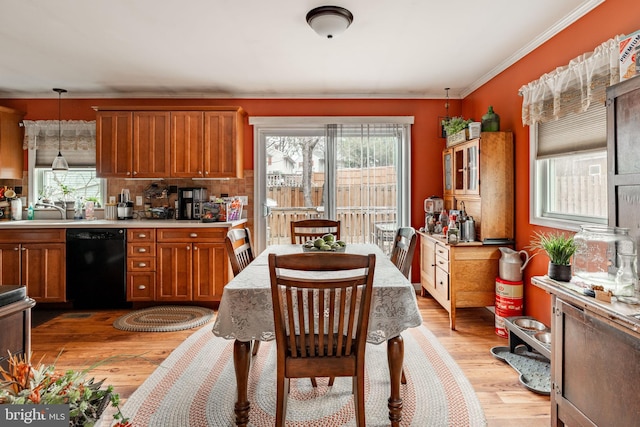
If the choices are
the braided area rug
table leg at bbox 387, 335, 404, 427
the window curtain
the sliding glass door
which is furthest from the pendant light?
table leg at bbox 387, 335, 404, 427

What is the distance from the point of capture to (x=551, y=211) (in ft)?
10.1

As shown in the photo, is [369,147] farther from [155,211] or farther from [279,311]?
[279,311]

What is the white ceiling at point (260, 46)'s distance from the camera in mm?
2562

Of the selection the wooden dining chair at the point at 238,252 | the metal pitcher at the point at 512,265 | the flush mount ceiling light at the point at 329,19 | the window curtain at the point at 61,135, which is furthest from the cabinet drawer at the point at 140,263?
the metal pitcher at the point at 512,265

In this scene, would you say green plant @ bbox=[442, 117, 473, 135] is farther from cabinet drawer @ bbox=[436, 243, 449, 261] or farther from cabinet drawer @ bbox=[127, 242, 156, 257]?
cabinet drawer @ bbox=[127, 242, 156, 257]

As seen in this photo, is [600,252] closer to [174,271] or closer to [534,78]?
[534,78]

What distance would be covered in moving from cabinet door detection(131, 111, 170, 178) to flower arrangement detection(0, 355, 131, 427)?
3.71m

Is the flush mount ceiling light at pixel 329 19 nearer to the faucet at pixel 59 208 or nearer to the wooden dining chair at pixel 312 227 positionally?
the wooden dining chair at pixel 312 227

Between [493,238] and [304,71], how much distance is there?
2528 millimetres

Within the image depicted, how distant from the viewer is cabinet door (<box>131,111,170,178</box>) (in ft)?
14.0

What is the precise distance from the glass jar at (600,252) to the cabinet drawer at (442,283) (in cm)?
172

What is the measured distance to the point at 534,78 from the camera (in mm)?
3131

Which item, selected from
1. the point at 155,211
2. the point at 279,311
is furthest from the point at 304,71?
the point at 279,311

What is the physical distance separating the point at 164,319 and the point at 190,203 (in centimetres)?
142
